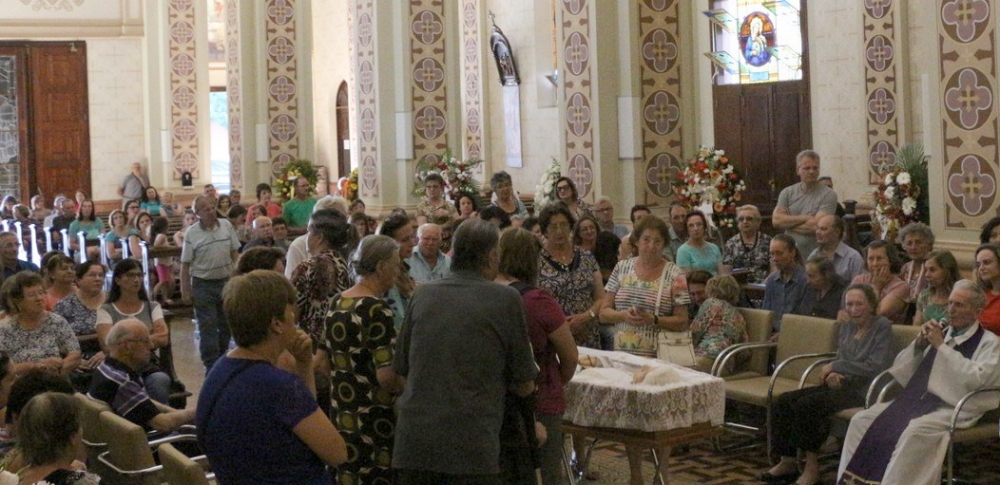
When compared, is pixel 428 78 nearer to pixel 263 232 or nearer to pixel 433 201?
pixel 433 201

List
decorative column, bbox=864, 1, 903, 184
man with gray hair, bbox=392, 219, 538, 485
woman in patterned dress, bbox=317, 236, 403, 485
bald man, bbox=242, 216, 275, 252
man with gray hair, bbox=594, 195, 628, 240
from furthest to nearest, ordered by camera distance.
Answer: decorative column, bbox=864, 1, 903, 184
bald man, bbox=242, 216, 275, 252
man with gray hair, bbox=594, 195, 628, 240
woman in patterned dress, bbox=317, 236, 403, 485
man with gray hair, bbox=392, 219, 538, 485

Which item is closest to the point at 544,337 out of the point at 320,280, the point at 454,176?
the point at 320,280

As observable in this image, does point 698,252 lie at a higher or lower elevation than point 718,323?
higher

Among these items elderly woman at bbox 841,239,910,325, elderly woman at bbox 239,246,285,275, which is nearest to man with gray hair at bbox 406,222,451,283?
elderly woman at bbox 239,246,285,275

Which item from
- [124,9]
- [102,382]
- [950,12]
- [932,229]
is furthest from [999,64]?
[124,9]

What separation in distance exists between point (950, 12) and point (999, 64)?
53 centimetres

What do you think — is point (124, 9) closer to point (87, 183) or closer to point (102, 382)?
point (87, 183)

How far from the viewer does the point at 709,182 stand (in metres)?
10.7

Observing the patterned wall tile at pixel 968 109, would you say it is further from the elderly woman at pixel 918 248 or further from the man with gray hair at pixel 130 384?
the man with gray hair at pixel 130 384

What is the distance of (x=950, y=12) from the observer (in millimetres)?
8172

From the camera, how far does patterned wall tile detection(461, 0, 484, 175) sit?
21.8m

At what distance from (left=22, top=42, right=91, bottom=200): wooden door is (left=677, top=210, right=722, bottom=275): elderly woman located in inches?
718

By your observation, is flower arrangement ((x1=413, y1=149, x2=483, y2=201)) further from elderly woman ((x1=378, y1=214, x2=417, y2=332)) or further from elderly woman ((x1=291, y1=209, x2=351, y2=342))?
elderly woman ((x1=291, y1=209, x2=351, y2=342))

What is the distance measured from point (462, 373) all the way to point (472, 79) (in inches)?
709
